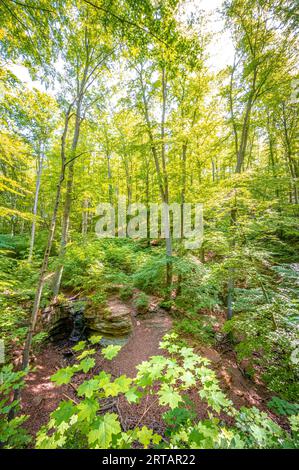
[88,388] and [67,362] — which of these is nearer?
[88,388]

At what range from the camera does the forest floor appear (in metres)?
3.42

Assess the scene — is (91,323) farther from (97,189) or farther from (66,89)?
(66,89)

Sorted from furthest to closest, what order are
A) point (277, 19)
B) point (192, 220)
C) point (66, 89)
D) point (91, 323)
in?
point (192, 220)
point (66, 89)
point (91, 323)
point (277, 19)

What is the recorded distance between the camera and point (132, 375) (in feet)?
13.9

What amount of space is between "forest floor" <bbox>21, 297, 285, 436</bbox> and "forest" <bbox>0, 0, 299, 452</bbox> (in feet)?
0.12

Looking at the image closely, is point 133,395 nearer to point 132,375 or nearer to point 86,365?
point 86,365

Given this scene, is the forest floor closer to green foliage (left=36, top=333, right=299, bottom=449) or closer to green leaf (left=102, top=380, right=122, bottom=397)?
green foliage (left=36, top=333, right=299, bottom=449)

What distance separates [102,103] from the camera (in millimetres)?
7207

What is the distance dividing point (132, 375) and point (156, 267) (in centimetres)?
316

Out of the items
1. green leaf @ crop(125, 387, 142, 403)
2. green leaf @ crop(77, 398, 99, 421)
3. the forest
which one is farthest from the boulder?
green leaf @ crop(77, 398, 99, 421)

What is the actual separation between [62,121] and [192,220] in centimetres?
816

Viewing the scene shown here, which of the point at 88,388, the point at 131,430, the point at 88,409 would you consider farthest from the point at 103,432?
the point at 131,430

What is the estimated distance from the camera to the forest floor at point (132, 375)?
3.42 m
